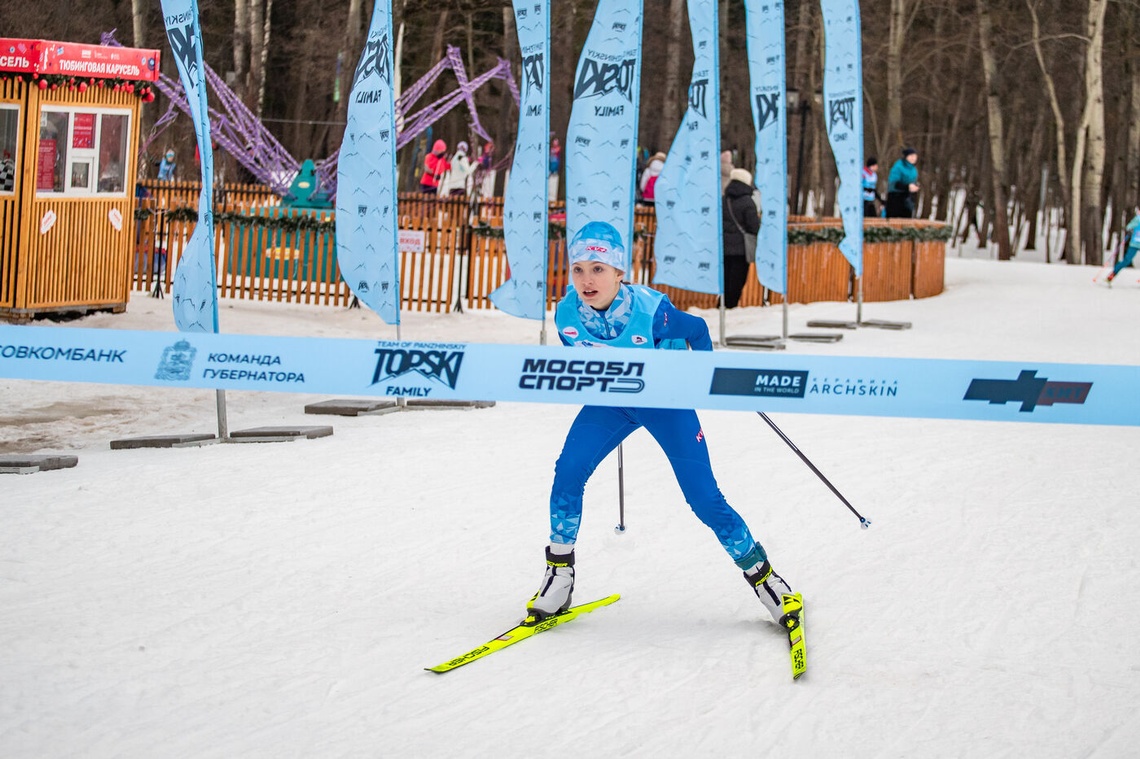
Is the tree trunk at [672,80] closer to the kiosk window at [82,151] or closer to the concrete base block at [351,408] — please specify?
the kiosk window at [82,151]

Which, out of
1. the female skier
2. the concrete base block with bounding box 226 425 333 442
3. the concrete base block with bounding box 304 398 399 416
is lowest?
the concrete base block with bounding box 226 425 333 442

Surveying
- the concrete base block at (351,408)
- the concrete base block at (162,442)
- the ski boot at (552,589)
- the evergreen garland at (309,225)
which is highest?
the evergreen garland at (309,225)

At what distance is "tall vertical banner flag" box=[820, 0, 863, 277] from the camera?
15.5 m

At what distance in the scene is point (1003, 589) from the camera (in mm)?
6344

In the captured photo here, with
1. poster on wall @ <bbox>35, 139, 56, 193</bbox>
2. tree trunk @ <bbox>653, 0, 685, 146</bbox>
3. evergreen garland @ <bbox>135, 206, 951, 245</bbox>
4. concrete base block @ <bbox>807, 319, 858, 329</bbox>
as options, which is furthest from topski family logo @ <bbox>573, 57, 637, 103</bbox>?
tree trunk @ <bbox>653, 0, 685, 146</bbox>

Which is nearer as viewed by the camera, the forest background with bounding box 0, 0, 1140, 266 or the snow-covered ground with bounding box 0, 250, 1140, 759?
the snow-covered ground with bounding box 0, 250, 1140, 759

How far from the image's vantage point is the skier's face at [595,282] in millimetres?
5367

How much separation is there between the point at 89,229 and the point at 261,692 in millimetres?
12212

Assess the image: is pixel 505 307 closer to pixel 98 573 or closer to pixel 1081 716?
pixel 98 573

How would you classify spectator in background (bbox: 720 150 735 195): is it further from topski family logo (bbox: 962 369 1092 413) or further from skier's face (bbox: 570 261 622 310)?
topski family logo (bbox: 962 369 1092 413)

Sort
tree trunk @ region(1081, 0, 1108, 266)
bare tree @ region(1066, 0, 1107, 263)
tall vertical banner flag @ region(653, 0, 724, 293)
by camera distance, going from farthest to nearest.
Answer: bare tree @ region(1066, 0, 1107, 263) → tree trunk @ region(1081, 0, 1108, 266) → tall vertical banner flag @ region(653, 0, 724, 293)

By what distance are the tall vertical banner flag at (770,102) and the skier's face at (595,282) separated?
956 centimetres

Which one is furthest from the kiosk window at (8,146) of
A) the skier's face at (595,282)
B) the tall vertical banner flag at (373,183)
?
the skier's face at (595,282)

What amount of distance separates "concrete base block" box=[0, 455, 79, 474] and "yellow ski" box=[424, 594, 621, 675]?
13.8 ft
